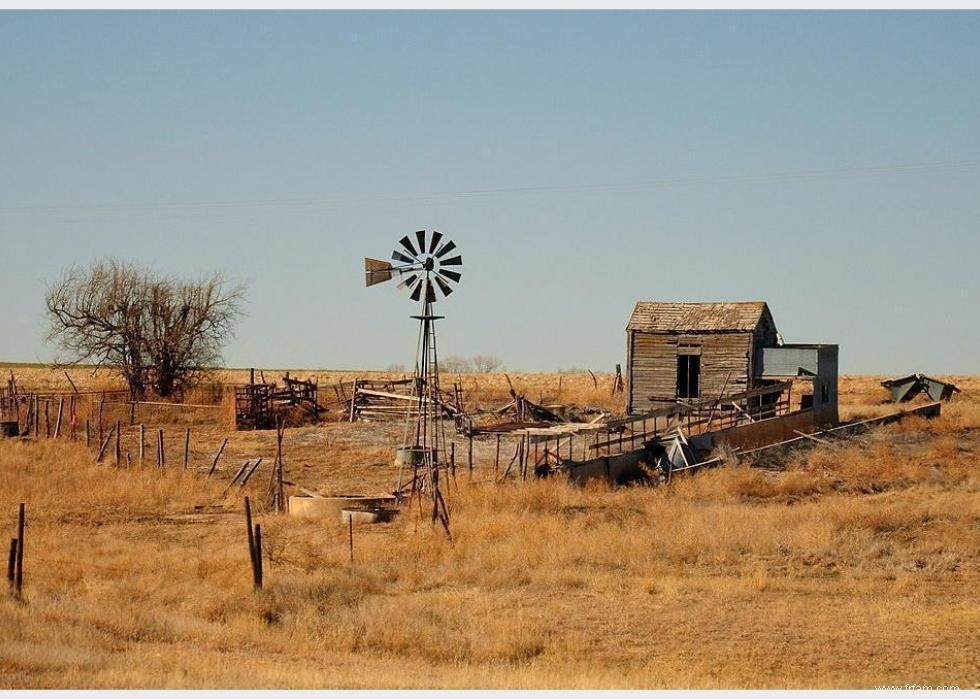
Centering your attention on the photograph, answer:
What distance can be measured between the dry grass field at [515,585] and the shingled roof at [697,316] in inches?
462

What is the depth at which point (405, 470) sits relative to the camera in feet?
102

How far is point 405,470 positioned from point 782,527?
11.4 m

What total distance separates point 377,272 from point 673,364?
770 inches

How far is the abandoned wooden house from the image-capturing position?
41.3m

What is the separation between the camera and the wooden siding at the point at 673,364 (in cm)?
4153

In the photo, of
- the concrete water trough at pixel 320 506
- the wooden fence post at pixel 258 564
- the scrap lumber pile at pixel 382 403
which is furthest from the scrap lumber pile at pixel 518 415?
the wooden fence post at pixel 258 564

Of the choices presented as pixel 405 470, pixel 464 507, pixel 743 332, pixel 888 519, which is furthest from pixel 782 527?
pixel 743 332

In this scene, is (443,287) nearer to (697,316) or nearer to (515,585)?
(515,585)

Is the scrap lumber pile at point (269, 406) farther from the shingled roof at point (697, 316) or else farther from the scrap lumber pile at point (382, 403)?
the shingled roof at point (697, 316)

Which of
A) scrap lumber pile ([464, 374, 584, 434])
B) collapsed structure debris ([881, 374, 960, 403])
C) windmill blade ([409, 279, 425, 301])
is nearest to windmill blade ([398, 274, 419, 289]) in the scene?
windmill blade ([409, 279, 425, 301])

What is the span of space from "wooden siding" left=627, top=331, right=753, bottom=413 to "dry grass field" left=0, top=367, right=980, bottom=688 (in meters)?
11.1

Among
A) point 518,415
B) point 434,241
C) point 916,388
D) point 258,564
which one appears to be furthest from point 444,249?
point 916,388

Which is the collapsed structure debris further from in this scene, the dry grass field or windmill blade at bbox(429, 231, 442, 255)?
windmill blade at bbox(429, 231, 442, 255)

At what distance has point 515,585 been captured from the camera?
18.5m
